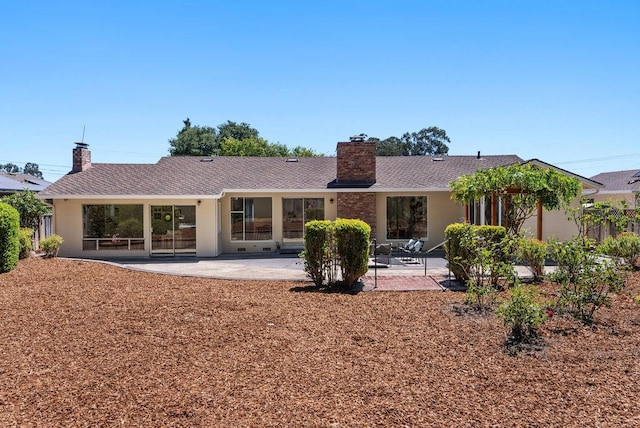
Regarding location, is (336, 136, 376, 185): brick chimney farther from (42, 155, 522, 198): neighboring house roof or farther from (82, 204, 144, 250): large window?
(82, 204, 144, 250): large window

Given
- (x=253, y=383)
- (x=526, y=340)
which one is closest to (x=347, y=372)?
(x=253, y=383)

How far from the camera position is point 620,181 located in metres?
30.8

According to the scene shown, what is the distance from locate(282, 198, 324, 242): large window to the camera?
18250 millimetres

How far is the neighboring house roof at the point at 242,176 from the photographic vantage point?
672 inches

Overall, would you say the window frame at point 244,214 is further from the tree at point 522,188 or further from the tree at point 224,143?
the tree at point 224,143

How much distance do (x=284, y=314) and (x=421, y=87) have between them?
47.8ft

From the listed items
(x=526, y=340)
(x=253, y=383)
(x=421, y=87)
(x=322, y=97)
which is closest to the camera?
(x=253, y=383)

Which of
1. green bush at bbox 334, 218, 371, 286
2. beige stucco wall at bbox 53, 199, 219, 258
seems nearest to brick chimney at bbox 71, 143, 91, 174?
beige stucco wall at bbox 53, 199, 219, 258

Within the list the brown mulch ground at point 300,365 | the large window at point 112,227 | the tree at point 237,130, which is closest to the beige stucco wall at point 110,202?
the large window at point 112,227

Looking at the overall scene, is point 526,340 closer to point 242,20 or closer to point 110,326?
point 110,326

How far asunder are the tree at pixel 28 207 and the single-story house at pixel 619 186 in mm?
27848

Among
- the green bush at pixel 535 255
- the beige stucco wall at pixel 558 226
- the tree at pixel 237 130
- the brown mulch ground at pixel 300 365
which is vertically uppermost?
the tree at pixel 237 130

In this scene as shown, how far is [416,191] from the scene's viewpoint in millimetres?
17703

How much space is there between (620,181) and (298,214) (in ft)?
84.1
